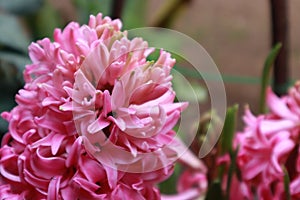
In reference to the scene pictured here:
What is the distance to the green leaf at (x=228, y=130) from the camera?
0.38 meters

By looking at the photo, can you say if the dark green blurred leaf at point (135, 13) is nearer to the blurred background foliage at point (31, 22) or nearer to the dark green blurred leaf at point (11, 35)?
the blurred background foliage at point (31, 22)

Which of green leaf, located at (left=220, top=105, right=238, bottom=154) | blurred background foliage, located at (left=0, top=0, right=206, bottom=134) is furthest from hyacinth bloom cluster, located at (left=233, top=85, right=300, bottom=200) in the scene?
blurred background foliage, located at (left=0, top=0, right=206, bottom=134)

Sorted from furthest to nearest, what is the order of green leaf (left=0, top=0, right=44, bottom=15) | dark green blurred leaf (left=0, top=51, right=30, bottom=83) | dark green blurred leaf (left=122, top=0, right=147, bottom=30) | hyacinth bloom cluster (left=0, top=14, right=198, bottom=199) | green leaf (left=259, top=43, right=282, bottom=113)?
1. dark green blurred leaf (left=122, top=0, right=147, bottom=30)
2. green leaf (left=0, top=0, right=44, bottom=15)
3. dark green blurred leaf (left=0, top=51, right=30, bottom=83)
4. green leaf (left=259, top=43, right=282, bottom=113)
5. hyacinth bloom cluster (left=0, top=14, right=198, bottom=199)

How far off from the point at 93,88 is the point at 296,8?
0.58 meters

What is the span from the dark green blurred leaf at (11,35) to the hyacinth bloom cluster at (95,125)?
244 millimetres

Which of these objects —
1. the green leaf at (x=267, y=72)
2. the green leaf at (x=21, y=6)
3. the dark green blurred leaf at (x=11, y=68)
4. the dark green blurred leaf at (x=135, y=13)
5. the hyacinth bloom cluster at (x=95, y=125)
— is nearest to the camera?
the hyacinth bloom cluster at (x=95, y=125)

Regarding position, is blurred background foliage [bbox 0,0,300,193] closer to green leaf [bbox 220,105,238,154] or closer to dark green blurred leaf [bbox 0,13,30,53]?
dark green blurred leaf [bbox 0,13,30,53]

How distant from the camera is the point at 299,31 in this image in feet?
2.73

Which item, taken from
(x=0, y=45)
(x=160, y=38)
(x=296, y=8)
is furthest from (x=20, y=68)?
(x=296, y=8)

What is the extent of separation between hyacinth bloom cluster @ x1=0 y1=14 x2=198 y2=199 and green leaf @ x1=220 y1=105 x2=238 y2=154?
0.08 meters

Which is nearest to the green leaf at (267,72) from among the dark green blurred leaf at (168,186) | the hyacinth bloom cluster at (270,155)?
the hyacinth bloom cluster at (270,155)

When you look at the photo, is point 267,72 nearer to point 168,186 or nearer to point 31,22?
point 168,186

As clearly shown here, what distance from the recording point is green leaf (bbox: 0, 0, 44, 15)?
0.63 m

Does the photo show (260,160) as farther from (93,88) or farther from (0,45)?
(0,45)
